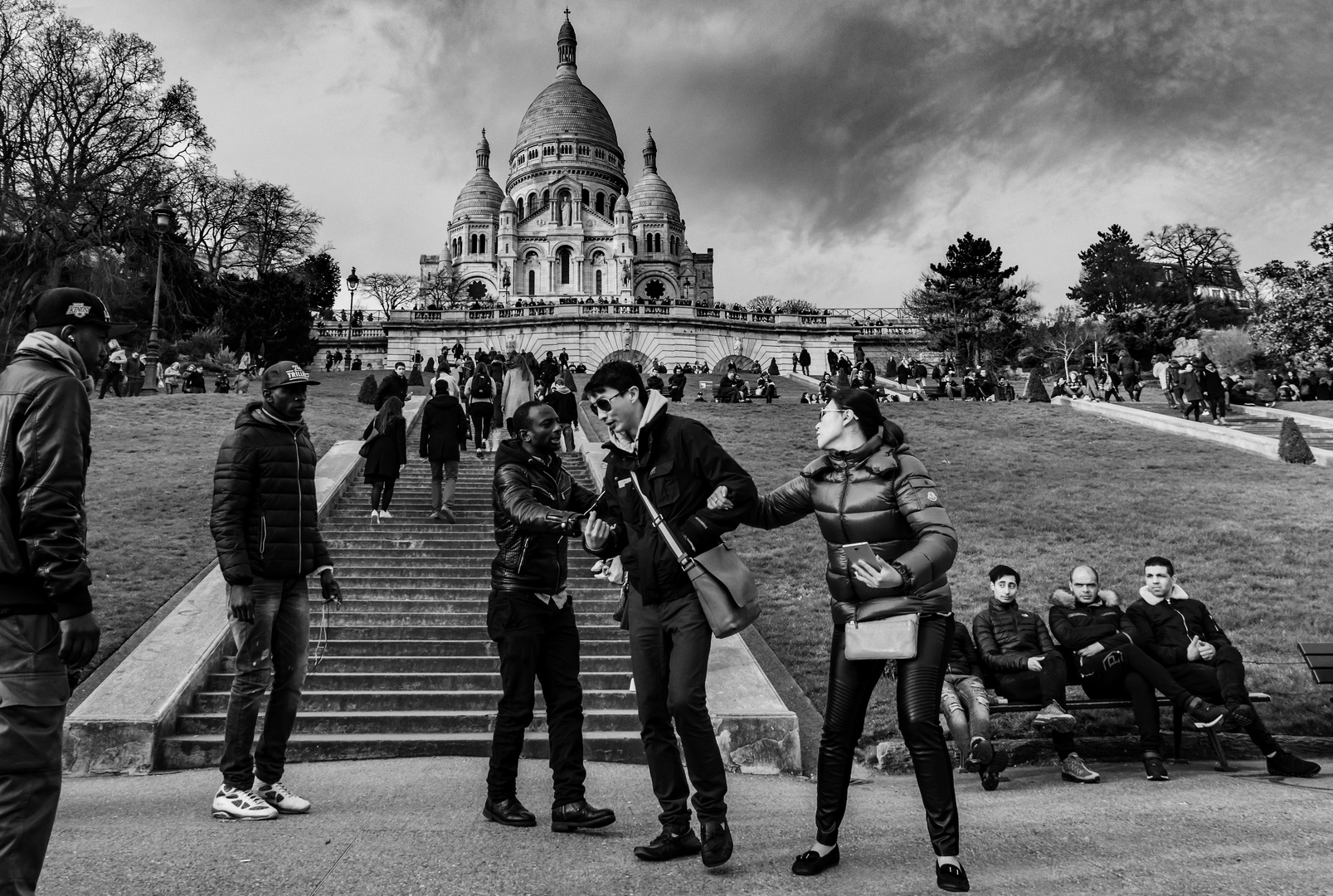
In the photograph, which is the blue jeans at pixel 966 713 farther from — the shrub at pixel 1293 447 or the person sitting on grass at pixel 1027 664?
the shrub at pixel 1293 447

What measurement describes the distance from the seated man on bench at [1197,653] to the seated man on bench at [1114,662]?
8 cm

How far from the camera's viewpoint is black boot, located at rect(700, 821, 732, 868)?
320 centimetres

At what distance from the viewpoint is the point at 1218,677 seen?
5.15 m

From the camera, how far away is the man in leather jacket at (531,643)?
371cm

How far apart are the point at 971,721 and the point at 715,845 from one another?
227 cm

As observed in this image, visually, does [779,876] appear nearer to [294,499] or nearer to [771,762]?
[771,762]

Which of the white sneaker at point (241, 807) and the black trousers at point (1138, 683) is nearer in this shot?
the white sneaker at point (241, 807)

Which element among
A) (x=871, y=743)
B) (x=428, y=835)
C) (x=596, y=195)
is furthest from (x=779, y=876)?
(x=596, y=195)

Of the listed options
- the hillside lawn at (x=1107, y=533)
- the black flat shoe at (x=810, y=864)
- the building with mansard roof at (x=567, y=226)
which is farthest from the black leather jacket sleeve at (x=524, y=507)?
the building with mansard roof at (x=567, y=226)

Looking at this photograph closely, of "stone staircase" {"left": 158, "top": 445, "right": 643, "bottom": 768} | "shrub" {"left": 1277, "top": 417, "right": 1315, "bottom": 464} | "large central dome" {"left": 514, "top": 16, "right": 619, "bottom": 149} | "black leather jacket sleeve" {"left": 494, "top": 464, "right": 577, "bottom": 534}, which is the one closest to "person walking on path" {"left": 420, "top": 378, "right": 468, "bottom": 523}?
"stone staircase" {"left": 158, "top": 445, "right": 643, "bottom": 768}

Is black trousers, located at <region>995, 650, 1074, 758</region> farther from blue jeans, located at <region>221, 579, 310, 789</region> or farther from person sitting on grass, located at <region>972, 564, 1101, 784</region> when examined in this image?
blue jeans, located at <region>221, 579, 310, 789</region>

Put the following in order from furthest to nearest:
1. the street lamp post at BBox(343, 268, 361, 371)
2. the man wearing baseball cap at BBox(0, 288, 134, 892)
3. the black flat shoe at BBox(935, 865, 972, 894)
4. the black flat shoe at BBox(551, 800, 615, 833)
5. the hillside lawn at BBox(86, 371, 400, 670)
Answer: the street lamp post at BBox(343, 268, 361, 371), the hillside lawn at BBox(86, 371, 400, 670), the black flat shoe at BBox(551, 800, 615, 833), the black flat shoe at BBox(935, 865, 972, 894), the man wearing baseball cap at BBox(0, 288, 134, 892)

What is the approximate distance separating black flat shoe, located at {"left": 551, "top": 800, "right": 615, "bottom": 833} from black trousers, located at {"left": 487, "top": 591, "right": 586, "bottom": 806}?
0.05 m

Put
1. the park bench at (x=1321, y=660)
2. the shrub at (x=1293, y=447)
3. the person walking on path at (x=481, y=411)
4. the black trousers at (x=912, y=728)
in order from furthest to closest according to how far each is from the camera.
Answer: the shrub at (x=1293, y=447) < the person walking on path at (x=481, y=411) < the park bench at (x=1321, y=660) < the black trousers at (x=912, y=728)
